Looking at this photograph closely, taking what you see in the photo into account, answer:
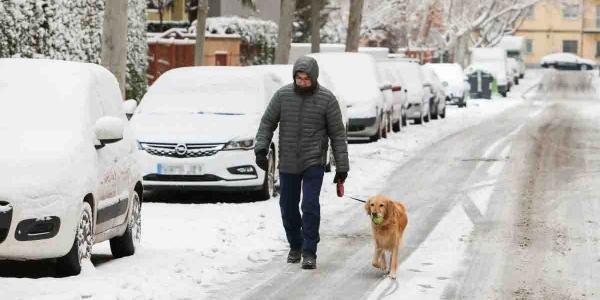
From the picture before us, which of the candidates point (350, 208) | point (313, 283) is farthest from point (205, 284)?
point (350, 208)

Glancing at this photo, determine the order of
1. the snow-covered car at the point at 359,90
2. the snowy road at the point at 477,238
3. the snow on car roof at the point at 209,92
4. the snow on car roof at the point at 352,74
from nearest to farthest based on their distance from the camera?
the snowy road at the point at 477,238 < the snow on car roof at the point at 209,92 < the snow-covered car at the point at 359,90 < the snow on car roof at the point at 352,74

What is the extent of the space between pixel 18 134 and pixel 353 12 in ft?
108

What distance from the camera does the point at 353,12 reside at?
1718 inches

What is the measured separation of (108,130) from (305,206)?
1.83 meters

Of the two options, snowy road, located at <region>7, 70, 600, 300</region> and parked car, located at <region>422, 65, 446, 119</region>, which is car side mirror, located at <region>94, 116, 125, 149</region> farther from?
parked car, located at <region>422, 65, 446, 119</region>

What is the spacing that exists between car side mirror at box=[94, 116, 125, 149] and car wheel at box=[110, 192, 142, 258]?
135 centimetres

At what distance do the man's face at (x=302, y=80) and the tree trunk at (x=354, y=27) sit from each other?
31.4 m

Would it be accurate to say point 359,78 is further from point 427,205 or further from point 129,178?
point 129,178

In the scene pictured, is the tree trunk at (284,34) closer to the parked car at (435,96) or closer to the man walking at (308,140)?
the parked car at (435,96)

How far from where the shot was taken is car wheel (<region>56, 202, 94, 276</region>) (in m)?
10.8

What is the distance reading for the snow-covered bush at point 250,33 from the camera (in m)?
45.5

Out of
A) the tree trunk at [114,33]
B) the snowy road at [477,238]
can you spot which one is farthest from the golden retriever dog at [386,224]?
the tree trunk at [114,33]

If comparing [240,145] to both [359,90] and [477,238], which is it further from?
[359,90]

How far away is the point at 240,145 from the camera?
1719 centimetres
